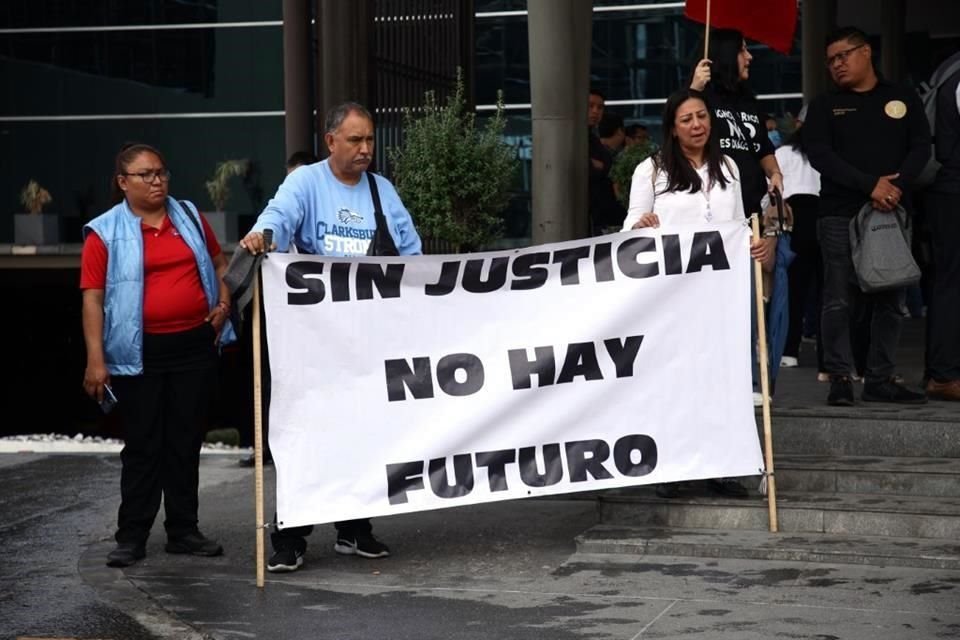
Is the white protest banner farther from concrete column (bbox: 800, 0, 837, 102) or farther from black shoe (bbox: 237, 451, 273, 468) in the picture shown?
concrete column (bbox: 800, 0, 837, 102)

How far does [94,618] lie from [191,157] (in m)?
27.4

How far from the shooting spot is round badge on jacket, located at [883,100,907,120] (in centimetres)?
855

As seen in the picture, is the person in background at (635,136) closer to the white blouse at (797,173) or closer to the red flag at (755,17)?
the white blouse at (797,173)

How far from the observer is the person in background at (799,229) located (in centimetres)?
1183

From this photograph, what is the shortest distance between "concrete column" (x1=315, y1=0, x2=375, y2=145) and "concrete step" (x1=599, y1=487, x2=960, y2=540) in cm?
407

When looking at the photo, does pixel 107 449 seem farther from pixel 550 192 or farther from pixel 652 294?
pixel 652 294

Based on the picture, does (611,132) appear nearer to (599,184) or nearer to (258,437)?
(599,184)

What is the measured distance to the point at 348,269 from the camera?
726 cm

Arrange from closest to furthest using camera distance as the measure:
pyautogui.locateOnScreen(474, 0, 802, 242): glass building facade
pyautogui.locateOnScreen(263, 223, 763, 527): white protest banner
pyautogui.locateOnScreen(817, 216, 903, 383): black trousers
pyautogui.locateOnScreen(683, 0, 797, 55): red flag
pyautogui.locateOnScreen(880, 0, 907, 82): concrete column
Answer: pyautogui.locateOnScreen(263, 223, 763, 527): white protest banner, pyautogui.locateOnScreen(817, 216, 903, 383): black trousers, pyautogui.locateOnScreen(683, 0, 797, 55): red flag, pyautogui.locateOnScreen(880, 0, 907, 82): concrete column, pyautogui.locateOnScreen(474, 0, 802, 242): glass building facade

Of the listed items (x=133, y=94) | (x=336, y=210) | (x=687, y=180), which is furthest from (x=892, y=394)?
(x=133, y=94)

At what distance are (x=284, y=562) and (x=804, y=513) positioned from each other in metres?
2.26

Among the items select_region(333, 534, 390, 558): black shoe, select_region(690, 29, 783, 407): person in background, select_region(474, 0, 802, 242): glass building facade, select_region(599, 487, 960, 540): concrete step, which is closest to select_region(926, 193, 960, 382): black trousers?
select_region(690, 29, 783, 407): person in background

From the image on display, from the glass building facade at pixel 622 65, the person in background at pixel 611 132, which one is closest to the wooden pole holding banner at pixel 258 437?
the person in background at pixel 611 132

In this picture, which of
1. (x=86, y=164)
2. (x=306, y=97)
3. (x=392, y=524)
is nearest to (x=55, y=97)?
(x=86, y=164)
